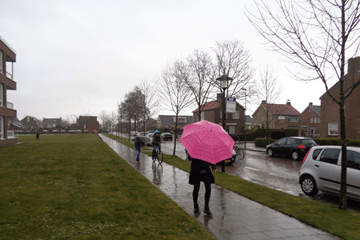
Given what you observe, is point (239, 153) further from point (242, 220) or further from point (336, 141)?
point (242, 220)

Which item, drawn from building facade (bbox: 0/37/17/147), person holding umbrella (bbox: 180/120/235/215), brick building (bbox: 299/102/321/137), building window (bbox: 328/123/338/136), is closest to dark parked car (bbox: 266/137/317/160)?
person holding umbrella (bbox: 180/120/235/215)

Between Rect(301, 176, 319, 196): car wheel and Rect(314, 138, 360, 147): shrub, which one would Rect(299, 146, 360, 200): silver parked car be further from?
Rect(314, 138, 360, 147): shrub

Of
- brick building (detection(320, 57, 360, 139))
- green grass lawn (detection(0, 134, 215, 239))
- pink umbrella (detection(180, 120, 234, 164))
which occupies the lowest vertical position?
green grass lawn (detection(0, 134, 215, 239))

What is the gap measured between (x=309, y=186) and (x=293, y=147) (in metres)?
10.4

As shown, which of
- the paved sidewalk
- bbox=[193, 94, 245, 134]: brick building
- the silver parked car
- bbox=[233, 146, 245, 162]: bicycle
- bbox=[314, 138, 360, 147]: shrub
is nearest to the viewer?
the paved sidewalk

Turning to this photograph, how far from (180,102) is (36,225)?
46.8 feet

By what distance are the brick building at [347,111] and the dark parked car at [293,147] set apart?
39.6ft

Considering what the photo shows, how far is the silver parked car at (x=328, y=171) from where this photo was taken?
20.7 feet

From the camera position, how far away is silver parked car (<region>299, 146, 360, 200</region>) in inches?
249

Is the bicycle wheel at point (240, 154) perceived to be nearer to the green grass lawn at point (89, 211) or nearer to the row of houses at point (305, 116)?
the row of houses at point (305, 116)

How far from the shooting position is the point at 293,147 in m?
17.1

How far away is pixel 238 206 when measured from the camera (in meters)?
5.97

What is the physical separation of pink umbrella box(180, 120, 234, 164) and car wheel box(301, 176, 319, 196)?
3.91m

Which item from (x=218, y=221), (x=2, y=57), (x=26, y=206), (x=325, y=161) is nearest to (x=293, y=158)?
(x=325, y=161)
